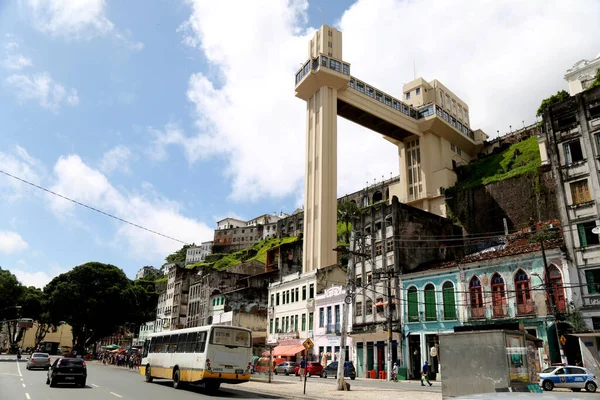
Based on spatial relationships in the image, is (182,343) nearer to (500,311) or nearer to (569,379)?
(569,379)

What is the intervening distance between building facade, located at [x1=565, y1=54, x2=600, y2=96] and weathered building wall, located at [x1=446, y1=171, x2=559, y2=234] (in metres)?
16.2

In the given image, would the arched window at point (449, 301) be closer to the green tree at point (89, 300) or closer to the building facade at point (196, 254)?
the green tree at point (89, 300)

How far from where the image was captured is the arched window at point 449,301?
3441 centimetres

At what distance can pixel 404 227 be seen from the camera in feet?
141

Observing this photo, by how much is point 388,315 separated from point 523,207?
1265 inches

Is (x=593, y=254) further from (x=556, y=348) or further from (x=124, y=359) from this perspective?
(x=124, y=359)

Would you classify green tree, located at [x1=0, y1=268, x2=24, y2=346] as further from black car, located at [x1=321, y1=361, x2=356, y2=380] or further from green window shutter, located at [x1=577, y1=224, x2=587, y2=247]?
green window shutter, located at [x1=577, y1=224, x2=587, y2=247]

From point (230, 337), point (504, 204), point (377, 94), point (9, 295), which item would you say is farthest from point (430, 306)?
point (9, 295)

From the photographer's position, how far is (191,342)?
22078mm

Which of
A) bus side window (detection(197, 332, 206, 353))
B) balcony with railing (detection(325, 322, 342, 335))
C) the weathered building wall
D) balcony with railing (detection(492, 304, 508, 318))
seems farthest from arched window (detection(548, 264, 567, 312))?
the weathered building wall

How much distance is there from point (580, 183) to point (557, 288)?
8.49m

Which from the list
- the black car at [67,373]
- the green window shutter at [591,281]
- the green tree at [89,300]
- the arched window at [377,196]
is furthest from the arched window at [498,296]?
the arched window at [377,196]

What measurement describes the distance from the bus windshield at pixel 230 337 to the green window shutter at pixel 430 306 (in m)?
19.0

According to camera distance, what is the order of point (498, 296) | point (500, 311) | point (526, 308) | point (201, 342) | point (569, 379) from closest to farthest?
point (201, 342) → point (569, 379) → point (526, 308) → point (500, 311) → point (498, 296)
